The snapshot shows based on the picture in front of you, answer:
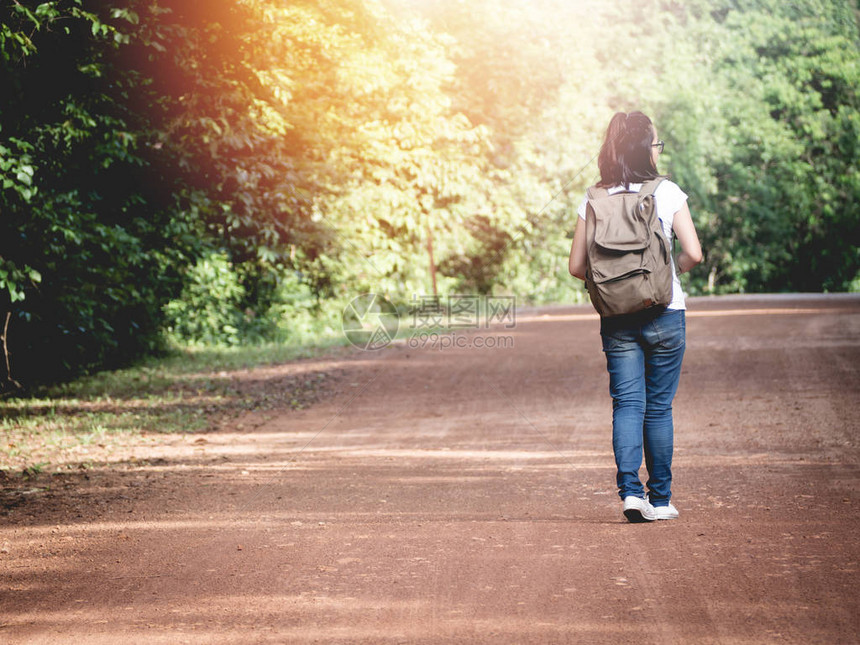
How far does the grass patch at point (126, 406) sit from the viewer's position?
8.69m

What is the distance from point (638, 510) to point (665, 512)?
0.63ft

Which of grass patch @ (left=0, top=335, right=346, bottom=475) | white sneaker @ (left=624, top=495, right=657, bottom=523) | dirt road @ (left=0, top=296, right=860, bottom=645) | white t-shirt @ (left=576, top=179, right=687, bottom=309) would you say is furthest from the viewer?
grass patch @ (left=0, top=335, right=346, bottom=475)

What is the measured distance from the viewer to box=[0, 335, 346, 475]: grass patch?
869 cm

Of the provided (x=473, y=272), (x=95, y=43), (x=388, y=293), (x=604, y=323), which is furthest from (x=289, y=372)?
(x=473, y=272)

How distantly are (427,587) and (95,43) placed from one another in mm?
7184

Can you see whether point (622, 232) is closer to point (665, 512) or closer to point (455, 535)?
point (665, 512)

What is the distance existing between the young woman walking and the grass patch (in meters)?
4.66

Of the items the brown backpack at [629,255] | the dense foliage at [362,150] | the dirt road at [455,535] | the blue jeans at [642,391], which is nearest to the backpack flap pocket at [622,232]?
the brown backpack at [629,255]

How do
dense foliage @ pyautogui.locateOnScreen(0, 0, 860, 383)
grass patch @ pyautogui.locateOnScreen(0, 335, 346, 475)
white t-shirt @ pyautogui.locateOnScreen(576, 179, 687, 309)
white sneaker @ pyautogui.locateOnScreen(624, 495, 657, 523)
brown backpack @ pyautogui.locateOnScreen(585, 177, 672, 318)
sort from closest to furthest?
brown backpack @ pyautogui.locateOnScreen(585, 177, 672, 318) → white t-shirt @ pyautogui.locateOnScreen(576, 179, 687, 309) → white sneaker @ pyautogui.locateOnScreen(624, 495, 657, 523) → grass patch @ pyautogui.locateOnScreen(0, 335, 346, 475) → dense foliage @ pyautogui.locateOnScreen(0, 0, 860, 383)

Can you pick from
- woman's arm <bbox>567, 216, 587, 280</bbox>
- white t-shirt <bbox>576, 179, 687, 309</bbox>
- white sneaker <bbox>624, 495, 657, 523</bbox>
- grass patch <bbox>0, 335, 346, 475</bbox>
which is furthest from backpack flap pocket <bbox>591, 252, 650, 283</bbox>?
grass patch <bbox>0, 335, 346, 475</bbox>

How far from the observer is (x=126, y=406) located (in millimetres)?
11344

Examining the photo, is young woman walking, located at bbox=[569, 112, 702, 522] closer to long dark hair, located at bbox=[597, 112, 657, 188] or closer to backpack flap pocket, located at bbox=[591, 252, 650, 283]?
long dark hair, located at bbox=[597, 112, 657, 188]

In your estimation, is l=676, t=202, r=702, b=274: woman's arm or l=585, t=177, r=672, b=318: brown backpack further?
l=676, t=202, r=702, b=274: woman's arm

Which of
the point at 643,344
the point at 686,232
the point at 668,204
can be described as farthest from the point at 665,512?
the point at 668,204
